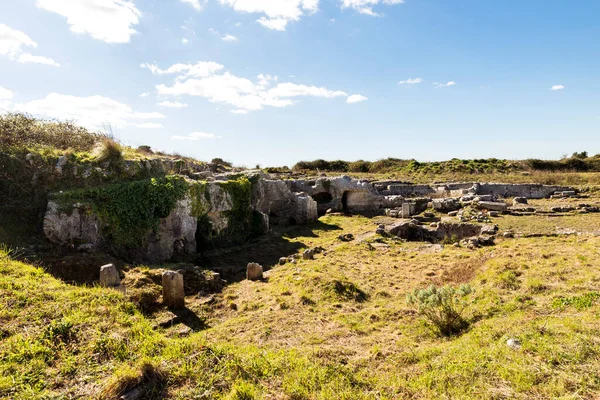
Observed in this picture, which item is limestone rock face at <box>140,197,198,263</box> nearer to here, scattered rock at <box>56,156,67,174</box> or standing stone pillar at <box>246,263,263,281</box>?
standing stone pillar at <box>246,263,263,281</box>

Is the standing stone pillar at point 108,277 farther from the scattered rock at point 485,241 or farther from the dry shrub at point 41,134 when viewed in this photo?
the scattered rock at point 485,241

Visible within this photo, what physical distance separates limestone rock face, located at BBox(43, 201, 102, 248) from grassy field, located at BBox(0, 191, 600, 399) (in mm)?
2340

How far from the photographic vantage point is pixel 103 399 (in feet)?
12.8

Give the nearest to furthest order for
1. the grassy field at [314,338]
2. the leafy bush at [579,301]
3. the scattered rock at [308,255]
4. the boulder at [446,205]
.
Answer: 1. the grassy field at [314,338]
2. the leafy bush at [579,301]
3. the scattered rock at [308,255]
4. the boulder at [446,205]

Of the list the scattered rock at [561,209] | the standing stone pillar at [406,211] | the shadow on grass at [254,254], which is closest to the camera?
the shadow on grass at [254,254]

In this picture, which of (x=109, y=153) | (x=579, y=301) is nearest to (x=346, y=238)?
(x=579, y=301)

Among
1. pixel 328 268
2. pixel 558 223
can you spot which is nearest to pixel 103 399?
A: pixel 328 268

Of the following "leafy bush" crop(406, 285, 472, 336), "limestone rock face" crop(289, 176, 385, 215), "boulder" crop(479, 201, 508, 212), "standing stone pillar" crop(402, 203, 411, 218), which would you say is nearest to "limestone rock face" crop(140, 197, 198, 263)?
"leafy bush" crop(406, 285, 472, 336)

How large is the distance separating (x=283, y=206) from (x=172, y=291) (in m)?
12.9

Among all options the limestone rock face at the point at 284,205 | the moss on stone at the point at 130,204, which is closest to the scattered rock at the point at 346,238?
the limestone rock face at the point at 284,205

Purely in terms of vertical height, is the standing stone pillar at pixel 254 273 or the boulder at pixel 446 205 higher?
the boulder at pixel 446 205

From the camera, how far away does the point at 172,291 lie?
7.80 meters

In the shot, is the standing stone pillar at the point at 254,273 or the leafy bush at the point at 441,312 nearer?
the leafy bush at the point at 441,312

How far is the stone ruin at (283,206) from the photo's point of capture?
10.1 m
